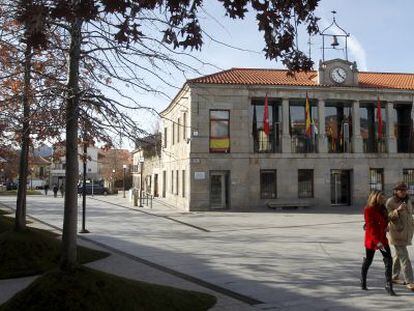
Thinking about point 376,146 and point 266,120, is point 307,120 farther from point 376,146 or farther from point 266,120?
point 376,146

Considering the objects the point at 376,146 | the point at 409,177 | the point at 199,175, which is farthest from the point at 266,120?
the point at 409,177

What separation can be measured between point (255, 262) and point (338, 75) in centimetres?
2521

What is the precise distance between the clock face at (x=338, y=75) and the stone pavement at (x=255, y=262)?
47.3 feet

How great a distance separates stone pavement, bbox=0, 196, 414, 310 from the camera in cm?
822

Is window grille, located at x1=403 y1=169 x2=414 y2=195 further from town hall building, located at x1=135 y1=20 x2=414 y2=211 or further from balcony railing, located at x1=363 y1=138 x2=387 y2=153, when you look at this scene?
balcony railing, located at x1=363 y1=138 x2=387 y2=153

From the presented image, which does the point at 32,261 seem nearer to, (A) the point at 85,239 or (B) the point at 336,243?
(A) the point at 85,239

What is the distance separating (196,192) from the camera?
1236 inches

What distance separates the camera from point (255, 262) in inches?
472

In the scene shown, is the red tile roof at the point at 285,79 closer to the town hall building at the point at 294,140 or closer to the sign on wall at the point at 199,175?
the town hall building at the point at 294,140

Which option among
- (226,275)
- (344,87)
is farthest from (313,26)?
(344,87)

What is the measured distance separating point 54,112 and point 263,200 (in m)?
25.9

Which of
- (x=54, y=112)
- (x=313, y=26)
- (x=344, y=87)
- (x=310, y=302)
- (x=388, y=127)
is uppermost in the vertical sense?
(x=344, y=87)

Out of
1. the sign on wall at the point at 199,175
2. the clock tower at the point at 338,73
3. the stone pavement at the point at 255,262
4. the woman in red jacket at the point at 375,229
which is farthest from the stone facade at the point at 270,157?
the woman in red jacket at the point at 375,229

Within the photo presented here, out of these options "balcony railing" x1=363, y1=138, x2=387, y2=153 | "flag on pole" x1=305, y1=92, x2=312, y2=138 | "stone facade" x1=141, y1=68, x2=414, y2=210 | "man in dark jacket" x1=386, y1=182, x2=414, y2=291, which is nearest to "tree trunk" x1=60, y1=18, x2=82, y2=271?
"man in dark jacket" x1=386, y1=182, x2=414, y2=291
